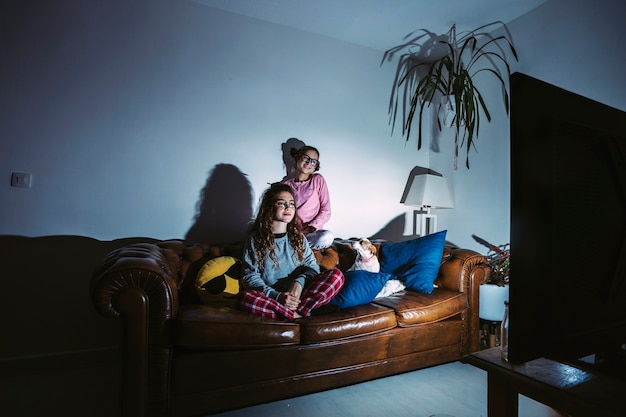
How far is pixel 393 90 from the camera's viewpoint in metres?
3.37

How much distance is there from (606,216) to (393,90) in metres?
3.06

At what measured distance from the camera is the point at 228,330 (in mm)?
1559

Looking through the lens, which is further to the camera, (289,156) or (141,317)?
(289,156)

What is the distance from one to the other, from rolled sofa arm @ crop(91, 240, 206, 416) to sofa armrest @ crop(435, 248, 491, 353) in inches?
67.6

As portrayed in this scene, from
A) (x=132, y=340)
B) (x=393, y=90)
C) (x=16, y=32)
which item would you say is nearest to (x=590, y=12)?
(x=393, y=90)

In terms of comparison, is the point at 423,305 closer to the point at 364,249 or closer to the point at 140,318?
the point at 364,249

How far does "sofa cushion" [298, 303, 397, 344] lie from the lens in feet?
5.53

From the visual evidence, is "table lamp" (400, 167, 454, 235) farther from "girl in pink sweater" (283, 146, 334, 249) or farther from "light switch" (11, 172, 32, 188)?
"light switch" (11, 172, 32, 188)

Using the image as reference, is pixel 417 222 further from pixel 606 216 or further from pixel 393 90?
pixel 606 216

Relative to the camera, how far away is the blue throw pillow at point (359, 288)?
1917mm

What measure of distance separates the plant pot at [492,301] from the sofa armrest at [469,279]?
8 cm

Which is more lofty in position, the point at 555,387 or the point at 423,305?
the point at 555,387

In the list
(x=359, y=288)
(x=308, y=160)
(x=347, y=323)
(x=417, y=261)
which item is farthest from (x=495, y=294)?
(x=308, y=160)

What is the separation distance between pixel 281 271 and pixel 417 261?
951 mm
